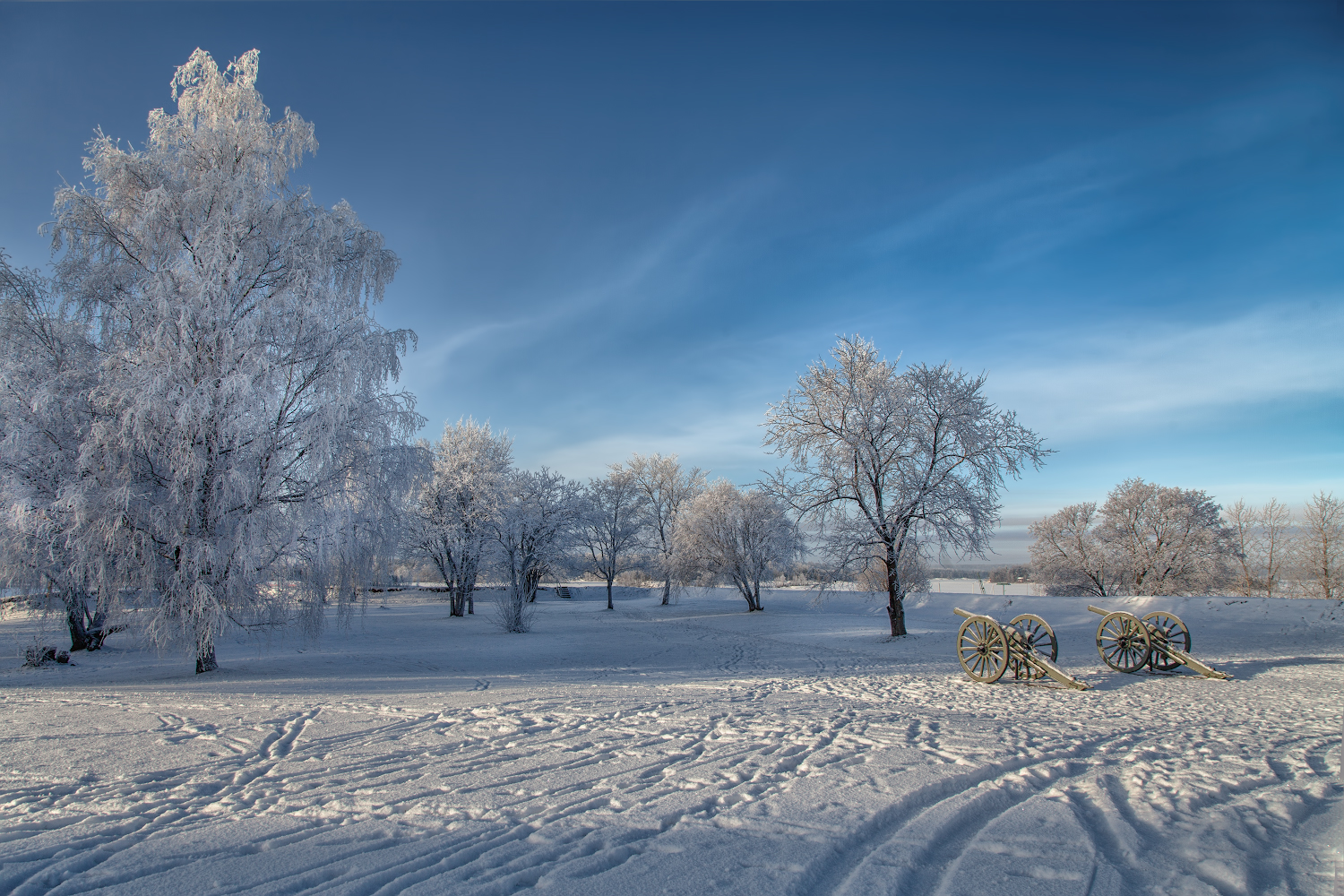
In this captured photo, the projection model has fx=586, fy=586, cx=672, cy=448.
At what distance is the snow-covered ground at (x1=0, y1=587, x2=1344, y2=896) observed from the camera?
3.31m

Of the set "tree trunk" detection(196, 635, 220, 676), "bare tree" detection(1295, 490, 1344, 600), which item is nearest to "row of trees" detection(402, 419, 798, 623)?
"tree trunk" detection(196, 635, 220, 676)

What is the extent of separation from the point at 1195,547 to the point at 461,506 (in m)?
35.9

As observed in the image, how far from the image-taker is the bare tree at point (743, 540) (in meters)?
30.5

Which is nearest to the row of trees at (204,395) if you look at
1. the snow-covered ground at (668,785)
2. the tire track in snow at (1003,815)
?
the snow-covered ground at (668,785)

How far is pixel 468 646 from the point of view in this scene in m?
16.1

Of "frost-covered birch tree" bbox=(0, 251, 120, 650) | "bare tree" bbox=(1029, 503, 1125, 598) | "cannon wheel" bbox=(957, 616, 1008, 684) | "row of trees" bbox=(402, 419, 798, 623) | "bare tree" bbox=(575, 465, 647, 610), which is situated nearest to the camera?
"frost-covered birch tree" bbox=(0, 251, 120, 650)

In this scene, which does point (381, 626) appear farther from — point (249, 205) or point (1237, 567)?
point (1237, 567)

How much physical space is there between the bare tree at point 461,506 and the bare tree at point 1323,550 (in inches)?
1501

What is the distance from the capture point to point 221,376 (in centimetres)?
973

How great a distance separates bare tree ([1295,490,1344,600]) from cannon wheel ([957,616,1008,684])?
94.6 feet

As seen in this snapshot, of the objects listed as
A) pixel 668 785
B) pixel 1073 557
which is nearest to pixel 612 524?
pixel 1073 557

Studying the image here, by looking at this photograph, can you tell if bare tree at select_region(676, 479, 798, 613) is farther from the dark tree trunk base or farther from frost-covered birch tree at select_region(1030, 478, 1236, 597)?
Result: frost-covered birch tree at select_region(1030, 478, 1236, 597)

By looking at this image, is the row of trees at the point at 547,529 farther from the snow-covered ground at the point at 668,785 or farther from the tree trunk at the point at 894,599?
the snow-covered ground at the point at 668,785

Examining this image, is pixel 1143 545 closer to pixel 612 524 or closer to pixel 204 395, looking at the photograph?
pixel 612 524
